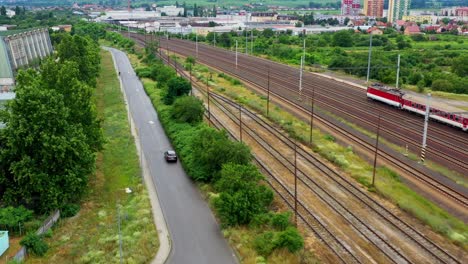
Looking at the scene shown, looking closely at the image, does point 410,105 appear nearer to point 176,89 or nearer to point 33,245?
point 176,89

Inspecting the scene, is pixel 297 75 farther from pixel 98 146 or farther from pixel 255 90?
pixel 98 146

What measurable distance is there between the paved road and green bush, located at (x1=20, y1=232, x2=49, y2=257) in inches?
282

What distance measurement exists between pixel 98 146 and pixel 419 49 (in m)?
109

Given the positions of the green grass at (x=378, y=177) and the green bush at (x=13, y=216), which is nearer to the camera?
the green bush at (x=13, y=216)

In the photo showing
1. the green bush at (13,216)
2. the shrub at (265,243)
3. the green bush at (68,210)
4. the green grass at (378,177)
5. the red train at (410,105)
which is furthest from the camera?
Answer: the red train at (410,105)

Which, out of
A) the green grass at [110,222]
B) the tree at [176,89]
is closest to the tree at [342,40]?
the tree at [176,89]

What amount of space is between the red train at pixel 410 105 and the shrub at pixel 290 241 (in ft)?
100

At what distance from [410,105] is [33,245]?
1751 inches

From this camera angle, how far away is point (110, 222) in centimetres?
3127

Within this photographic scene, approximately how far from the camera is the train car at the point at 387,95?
5969 centimetres

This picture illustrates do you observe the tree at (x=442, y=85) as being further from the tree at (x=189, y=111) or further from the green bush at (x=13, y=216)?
the green bush at (x=13, y=216)

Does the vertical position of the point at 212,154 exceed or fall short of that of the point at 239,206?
it exceeds it

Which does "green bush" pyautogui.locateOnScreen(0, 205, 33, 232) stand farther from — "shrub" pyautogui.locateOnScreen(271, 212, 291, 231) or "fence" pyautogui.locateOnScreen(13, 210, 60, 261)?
"shrub" pyautogui.locateOnScreen(271, 212, 291, 231)

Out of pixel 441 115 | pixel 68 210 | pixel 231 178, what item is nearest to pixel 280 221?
pixel 231 178
